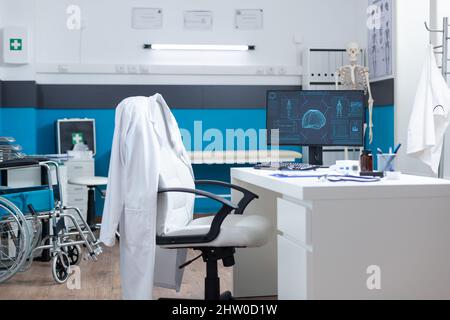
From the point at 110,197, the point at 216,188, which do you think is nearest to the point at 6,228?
the point at 110,197

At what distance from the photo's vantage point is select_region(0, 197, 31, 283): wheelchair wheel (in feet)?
11.2

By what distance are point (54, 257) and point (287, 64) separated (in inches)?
145

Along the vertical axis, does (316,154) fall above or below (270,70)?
below

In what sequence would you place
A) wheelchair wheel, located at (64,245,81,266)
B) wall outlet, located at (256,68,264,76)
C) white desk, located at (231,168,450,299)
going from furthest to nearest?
1. wall outlet, located at (256,68,264,76)
2. wheelchair wheel, located at (64,245,81,266)
3. white desk, located at (231,168,450,299)

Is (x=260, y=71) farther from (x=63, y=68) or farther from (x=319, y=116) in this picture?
(x=319, y=116)

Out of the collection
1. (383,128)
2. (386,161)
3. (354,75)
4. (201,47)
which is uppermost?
(201,47)

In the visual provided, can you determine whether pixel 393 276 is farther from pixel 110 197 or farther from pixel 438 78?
pixel 438 78

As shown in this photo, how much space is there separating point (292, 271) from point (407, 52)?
3.72 metres

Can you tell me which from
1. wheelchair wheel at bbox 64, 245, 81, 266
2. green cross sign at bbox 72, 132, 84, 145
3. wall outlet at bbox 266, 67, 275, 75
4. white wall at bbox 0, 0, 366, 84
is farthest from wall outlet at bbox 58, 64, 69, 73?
wheelchair wheel at bbox 64, 245, 81, 266

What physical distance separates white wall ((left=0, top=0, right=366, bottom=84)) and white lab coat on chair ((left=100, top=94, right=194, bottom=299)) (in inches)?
147

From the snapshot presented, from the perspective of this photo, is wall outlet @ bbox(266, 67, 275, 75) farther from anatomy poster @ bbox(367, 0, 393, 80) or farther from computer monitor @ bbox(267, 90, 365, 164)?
computer monitor @ bbox(267, 90, 365, 164)

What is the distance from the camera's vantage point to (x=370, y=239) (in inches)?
85.4

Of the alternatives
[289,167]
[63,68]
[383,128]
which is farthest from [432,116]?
[63,68]

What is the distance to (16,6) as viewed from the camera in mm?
5953
